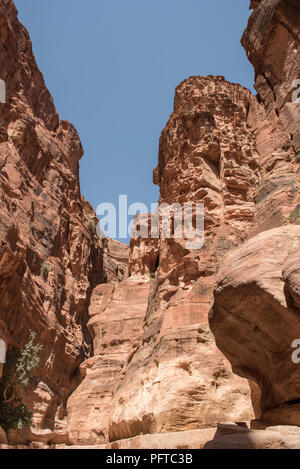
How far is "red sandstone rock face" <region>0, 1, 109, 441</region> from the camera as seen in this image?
81.8 feet

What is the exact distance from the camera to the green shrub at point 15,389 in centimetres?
1959

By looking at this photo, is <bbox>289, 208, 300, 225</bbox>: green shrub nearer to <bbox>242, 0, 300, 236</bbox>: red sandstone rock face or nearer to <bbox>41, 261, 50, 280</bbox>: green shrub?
<bbox>242, 0, 300, 236</bbox>: red sandstone rock face

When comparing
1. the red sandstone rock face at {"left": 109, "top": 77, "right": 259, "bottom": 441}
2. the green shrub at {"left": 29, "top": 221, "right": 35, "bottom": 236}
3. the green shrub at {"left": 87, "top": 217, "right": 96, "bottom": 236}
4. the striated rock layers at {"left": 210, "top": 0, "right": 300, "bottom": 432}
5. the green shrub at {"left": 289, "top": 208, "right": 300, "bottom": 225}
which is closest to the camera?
the striated rock layers at {"left": 210, "top": 0, "right": 300, "bottom": 432}

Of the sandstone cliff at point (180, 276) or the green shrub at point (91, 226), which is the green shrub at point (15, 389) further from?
the green shrub at point (91, 226)

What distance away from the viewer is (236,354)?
970cm

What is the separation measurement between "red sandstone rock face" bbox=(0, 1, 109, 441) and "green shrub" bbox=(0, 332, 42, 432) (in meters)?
2.49

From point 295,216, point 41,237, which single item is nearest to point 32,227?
point 41,237

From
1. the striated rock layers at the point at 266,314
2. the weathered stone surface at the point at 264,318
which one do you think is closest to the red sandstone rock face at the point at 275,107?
the striated rock layers at the point at 266,314

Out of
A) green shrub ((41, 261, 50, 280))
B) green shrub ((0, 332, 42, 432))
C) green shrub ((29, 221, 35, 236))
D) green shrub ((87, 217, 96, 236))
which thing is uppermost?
green shrub ((87, 217, 96, 236))

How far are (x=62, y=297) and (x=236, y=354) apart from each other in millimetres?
25564

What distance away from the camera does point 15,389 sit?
21.0 meters

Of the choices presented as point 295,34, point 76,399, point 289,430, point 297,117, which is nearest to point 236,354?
point 289,430

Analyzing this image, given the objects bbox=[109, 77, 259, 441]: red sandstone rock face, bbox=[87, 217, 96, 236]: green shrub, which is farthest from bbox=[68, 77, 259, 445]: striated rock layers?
bbox=[87, 217, 96, 236]: green shrub
